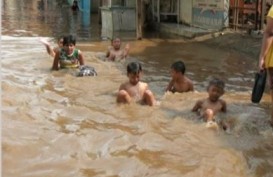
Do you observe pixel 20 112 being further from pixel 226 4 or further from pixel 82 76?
pixel 226 4

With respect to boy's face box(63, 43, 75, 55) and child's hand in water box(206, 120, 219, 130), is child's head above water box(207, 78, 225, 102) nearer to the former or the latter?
child's hand in water box(206, 120, 219, 130)

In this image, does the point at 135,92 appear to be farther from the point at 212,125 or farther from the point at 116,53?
the point at 116,53

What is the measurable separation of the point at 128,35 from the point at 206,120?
1328 centimetres

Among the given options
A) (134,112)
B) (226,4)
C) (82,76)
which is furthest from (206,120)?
(226,4)

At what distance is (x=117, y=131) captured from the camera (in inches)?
221

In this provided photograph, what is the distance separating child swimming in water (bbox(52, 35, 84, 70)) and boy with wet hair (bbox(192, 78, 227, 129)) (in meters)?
3.89

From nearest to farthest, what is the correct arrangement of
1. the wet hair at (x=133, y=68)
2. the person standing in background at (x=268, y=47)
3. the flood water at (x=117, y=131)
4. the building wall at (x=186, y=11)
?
the flood water at (x=117, y=131) → the person standing in background at (x=268, y=47) → the wet hair at (x=133, y=68) → the building wall at (x=186, y=11)

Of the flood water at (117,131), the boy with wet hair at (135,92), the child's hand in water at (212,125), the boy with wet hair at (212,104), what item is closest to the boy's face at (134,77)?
the boy with wet hair at (135,92)

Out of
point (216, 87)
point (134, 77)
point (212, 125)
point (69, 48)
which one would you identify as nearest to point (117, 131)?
point (212, 125)

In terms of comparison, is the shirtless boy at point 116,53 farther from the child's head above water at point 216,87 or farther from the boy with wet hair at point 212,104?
the child's head above water at point 216,87

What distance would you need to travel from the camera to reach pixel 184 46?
15016mm

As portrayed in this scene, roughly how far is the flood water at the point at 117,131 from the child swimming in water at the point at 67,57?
0.27 metres

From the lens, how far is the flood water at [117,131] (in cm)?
443

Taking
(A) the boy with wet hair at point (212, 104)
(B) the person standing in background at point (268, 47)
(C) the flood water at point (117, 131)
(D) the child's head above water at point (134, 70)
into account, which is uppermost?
(B) the person standing in background at point (268, 47)
